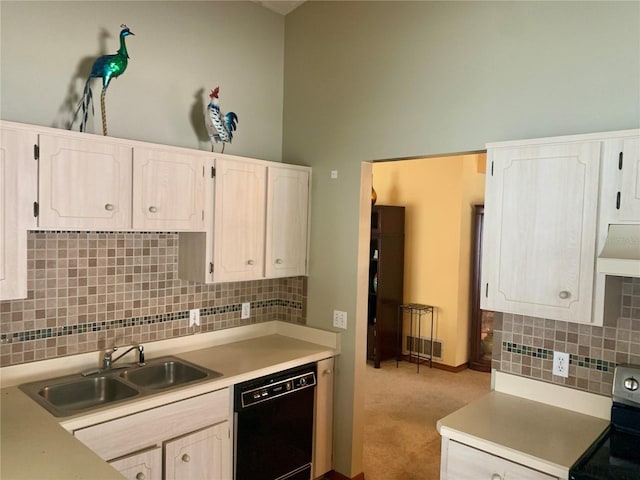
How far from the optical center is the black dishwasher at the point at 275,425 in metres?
2.66

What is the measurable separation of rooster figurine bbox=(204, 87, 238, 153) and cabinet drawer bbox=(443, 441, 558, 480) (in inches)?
85.1

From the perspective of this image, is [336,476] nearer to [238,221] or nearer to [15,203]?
[238,221]

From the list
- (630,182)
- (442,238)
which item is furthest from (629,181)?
(442,238)

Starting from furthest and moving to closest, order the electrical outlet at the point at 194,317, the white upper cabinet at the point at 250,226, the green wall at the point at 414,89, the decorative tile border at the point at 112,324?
the electrical outlet at the point at 194,317 → the white upper cabinet at the point at 250,226 → the decorative tile border at the point at 112,324 → the green wall at the point at 414,89

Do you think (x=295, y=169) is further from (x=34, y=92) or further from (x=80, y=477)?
(x=80, y=477)

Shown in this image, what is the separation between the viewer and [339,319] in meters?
3.30

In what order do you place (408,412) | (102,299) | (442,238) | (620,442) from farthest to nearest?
(442,238), (408,412), (102,299), (620,442)

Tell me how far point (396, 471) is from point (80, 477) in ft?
8.16

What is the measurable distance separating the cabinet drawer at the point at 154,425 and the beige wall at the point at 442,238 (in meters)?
3.80

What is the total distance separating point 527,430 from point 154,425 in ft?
5.60

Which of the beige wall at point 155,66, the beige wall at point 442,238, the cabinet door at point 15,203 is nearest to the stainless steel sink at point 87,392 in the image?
the cabinet door at point 15,203

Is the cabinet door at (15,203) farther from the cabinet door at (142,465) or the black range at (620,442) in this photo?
the black range at (620,442)

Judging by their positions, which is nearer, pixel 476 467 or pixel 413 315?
pixel 476 467

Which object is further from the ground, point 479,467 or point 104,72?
→ point 104,72
